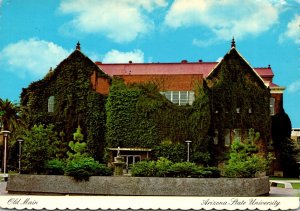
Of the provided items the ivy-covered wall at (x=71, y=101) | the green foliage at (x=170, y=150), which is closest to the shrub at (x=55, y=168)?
the ivy-covered wall at (x=71, y=101)

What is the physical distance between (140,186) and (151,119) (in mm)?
19870

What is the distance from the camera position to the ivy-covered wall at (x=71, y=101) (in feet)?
128

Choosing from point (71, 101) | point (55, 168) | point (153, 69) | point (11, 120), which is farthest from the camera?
point (71, 101)

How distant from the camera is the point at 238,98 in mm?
41625

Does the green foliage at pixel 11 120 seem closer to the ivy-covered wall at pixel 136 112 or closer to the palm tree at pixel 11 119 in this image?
the palm tree at pixel 11 119

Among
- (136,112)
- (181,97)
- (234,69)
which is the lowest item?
(136,112)

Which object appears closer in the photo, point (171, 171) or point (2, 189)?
point (171, 171)

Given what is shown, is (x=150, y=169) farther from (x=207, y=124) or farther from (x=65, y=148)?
(x=207, y=124)

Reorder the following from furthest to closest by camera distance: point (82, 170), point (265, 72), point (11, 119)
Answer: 1. point (265, 72)
2. point (11, 119)
3. point (82, 170)

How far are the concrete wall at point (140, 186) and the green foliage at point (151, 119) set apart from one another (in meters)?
18.2

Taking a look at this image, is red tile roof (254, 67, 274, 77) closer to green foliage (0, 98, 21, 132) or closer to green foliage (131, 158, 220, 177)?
green foliage (131, 158, 220, 177)

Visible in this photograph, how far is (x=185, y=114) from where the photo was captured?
132 feet

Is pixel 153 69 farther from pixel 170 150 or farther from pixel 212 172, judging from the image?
pixel 212 172

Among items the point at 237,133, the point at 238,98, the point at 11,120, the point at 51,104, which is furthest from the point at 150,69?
the point at 11,120
